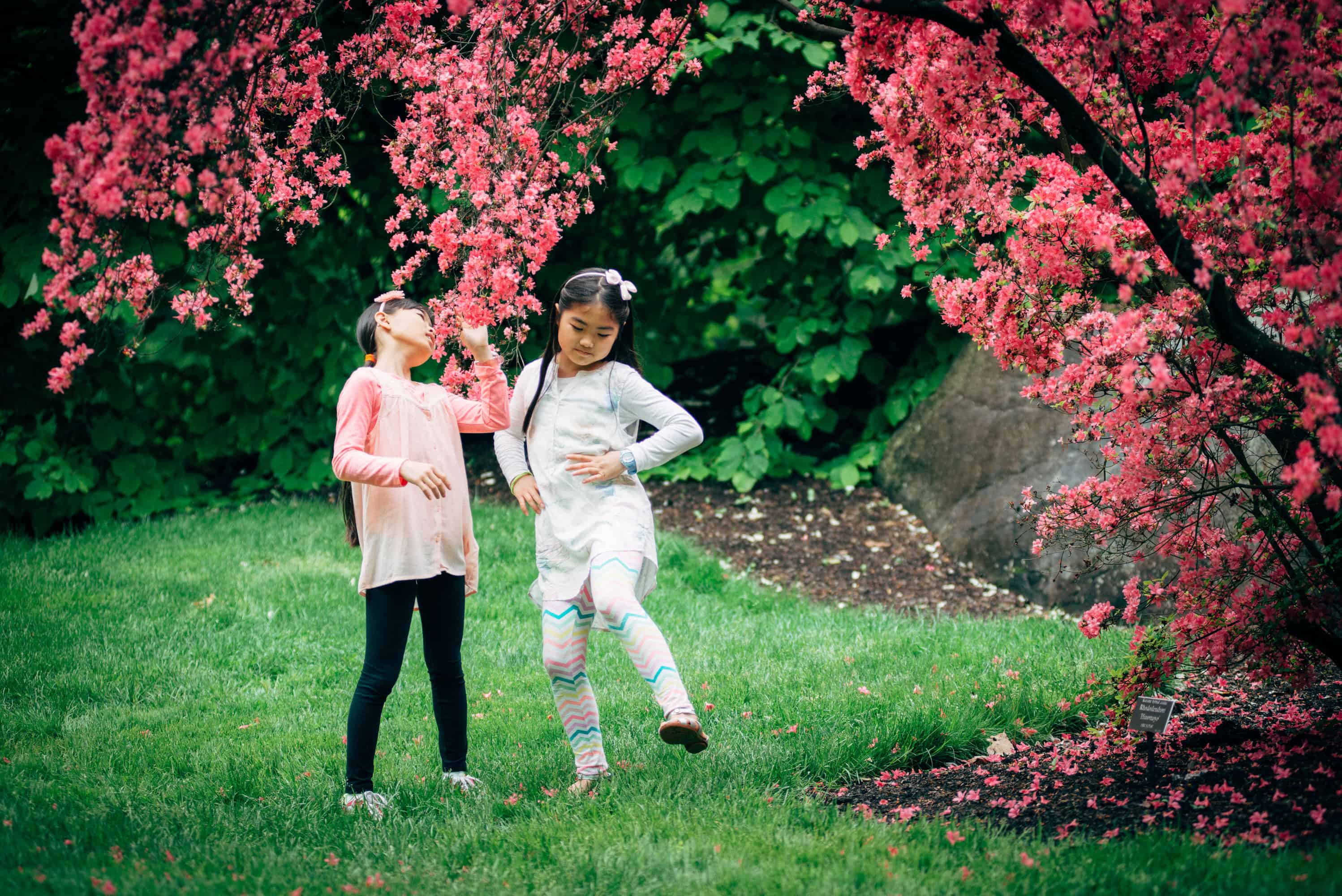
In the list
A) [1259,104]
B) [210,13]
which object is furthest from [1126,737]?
[210,13]

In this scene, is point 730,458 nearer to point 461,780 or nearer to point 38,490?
point 461,780

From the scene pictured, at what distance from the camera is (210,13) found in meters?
2.61

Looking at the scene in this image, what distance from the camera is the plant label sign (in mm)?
3049

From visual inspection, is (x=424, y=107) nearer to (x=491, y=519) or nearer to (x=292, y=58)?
(x=292, y=58)

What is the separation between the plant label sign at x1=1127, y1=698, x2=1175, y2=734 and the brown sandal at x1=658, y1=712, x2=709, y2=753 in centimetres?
129

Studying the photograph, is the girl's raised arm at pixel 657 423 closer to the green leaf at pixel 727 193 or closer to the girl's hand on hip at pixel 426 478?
the girl's hand on hip at pixel 426 478


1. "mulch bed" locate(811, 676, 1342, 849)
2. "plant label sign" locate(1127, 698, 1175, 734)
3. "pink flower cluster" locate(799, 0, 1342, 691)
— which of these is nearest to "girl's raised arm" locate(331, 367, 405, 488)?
"mulch bed" locate(811, 676, 1342, 849)

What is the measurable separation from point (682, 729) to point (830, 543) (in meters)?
4.44

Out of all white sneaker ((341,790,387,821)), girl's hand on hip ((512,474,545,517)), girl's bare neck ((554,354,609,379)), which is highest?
girl's bare neck ((554,354,609,379))

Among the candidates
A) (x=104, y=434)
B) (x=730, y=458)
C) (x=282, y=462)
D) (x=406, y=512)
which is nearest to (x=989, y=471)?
(x=730, y=458)

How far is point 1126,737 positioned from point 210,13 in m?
3.60

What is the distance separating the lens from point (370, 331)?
143 inches

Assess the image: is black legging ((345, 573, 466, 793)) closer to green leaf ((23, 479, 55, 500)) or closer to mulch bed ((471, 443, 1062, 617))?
mulch bed ((471, 443, 1062, 617))

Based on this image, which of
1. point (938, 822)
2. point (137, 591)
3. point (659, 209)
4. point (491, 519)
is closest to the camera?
point (938, 822)
